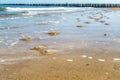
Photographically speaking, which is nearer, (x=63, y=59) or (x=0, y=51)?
(x=63, y=59)

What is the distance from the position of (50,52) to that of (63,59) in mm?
993

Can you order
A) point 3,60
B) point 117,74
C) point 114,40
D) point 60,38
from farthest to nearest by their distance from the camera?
point 60,38
point 114,40
point 3,60
point 117,74

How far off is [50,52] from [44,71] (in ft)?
6.88

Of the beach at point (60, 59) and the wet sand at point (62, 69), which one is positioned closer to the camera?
the wet sand at point (62, 69)

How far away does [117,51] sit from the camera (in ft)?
28.0

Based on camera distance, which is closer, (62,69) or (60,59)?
(62,69)

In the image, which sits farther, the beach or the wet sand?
the beach

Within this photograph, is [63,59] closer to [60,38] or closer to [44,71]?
[44,71]

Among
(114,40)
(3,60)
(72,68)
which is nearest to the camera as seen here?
(72,68)

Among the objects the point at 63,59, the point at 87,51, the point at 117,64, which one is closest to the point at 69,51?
the point at 87,51

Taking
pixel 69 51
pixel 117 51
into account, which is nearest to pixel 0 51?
pixel 69 51

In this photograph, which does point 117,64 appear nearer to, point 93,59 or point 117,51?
point 93,59

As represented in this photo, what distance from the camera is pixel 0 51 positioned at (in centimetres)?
865

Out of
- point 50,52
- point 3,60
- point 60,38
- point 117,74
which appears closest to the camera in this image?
point 117,74
